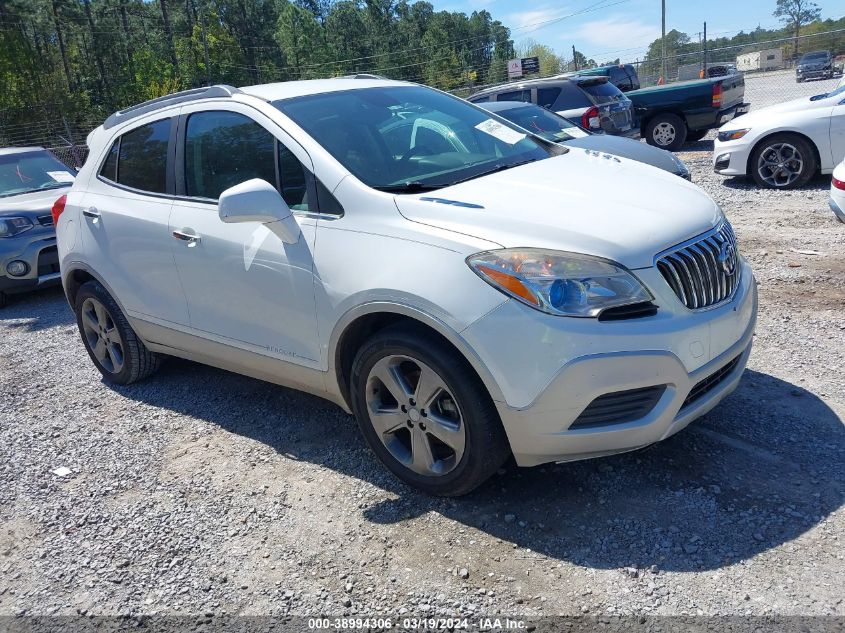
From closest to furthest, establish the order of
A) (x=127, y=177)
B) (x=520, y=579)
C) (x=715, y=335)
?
(x=520, y=579) < (x=715, y=335) < (x=127, y=177)

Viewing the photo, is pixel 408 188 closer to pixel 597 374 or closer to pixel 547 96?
pixel 597 374

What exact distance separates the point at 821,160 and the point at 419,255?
7.71m

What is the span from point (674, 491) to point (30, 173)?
9.14m

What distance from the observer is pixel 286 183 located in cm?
361

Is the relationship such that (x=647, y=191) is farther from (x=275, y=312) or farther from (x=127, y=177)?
(x=127, y=177)

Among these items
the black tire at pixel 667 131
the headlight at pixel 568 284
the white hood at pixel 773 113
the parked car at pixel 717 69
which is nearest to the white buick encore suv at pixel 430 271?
the headlight at pixel 568 284

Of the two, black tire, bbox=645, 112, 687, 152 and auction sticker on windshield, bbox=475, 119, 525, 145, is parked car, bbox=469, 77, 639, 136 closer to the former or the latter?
black tire, bbox=645, 112, 687, 152

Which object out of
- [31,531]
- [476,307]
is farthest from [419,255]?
[31,531]

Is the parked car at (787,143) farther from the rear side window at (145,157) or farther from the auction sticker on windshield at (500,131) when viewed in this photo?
the rear side window at (145,157)

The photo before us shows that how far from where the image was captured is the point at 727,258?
321 cm

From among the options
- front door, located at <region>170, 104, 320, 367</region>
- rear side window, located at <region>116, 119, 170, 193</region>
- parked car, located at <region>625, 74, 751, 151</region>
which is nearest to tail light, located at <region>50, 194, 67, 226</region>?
rear side window, located at <region>116, 119, 170, 193</region>

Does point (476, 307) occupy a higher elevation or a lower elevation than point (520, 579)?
higher

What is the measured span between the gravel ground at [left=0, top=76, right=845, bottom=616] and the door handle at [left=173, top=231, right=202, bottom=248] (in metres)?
1.16

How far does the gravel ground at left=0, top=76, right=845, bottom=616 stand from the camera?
2680mm
